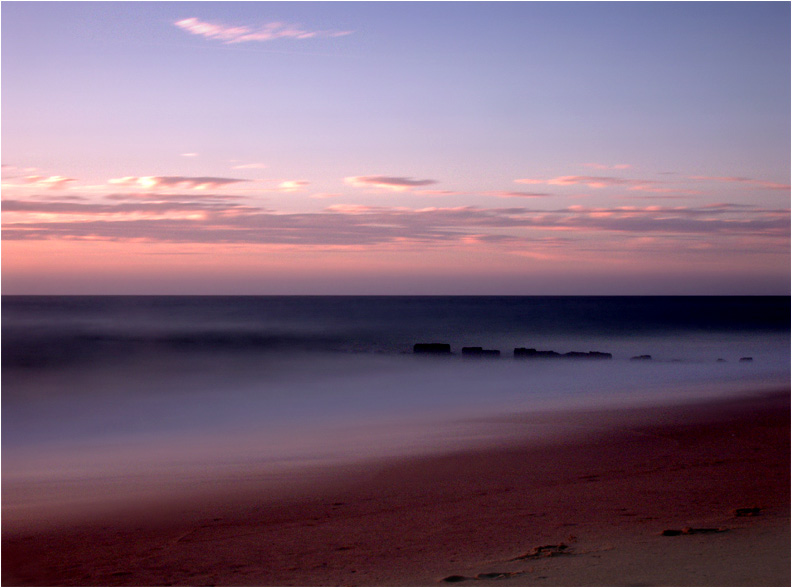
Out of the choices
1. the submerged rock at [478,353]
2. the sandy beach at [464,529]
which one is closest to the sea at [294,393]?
the submerged rock at [478,353]

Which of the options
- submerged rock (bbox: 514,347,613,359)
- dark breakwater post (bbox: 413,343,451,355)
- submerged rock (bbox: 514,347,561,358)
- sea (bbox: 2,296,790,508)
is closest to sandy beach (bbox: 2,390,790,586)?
sea (bbox: 2,296,790,508)

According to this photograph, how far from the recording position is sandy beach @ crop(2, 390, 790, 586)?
4.76 meters

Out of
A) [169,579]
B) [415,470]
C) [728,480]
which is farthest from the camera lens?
[415,470]

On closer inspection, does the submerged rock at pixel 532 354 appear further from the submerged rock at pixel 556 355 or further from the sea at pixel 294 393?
the sea at pixel 294 393

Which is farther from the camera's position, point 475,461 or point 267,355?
point 267,355

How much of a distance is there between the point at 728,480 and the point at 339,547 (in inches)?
169

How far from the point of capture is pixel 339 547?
5.52 meters

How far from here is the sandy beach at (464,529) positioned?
15.6 feet

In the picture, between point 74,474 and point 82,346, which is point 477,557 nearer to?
point 74,474

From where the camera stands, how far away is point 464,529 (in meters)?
5.91

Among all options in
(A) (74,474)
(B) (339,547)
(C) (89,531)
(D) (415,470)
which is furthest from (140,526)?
(D) (415,470)

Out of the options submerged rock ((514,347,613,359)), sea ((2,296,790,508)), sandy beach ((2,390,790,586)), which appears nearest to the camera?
sandy beach ((2,390,790,586))

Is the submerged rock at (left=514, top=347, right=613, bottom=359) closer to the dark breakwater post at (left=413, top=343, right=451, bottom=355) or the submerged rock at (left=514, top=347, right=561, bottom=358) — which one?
the submerged rock at (left=514, top=347, right=561, bottom=358)

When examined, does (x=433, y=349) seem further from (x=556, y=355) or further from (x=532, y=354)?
(x=556, y=355)
